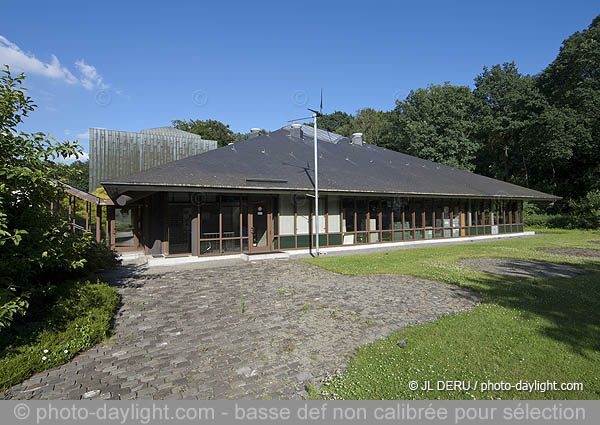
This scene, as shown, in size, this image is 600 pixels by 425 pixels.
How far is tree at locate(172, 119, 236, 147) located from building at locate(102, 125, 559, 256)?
31114mm

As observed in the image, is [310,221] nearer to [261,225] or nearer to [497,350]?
[261,225]

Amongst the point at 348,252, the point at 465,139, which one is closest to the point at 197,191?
the point at 348,252

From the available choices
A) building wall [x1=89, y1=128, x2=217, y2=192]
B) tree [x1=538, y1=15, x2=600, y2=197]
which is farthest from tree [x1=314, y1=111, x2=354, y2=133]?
building wall [x1=89, y1=128, x2=217, y2=192]

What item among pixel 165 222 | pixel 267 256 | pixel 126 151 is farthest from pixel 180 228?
pixel 126 151

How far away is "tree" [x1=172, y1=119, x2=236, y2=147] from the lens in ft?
171

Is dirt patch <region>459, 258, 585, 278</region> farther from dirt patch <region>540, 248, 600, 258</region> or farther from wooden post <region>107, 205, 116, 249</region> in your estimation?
wooden post <region>107, 205, 116, 249</region>

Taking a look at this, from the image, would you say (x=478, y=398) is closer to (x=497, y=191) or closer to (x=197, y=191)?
(x=197, y=191)

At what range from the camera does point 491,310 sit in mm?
6430

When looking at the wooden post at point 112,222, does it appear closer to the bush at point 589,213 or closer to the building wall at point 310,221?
the building wall at point 310,221

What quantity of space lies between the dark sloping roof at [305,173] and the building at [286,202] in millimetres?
55

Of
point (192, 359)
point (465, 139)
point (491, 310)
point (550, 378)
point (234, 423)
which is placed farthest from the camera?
point (465, 139)

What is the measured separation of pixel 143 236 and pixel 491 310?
15.0 metres

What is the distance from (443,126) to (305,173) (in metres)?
29.8

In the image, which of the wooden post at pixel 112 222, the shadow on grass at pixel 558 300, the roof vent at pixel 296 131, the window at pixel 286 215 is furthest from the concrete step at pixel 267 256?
the roof vent at pixel 296 131
